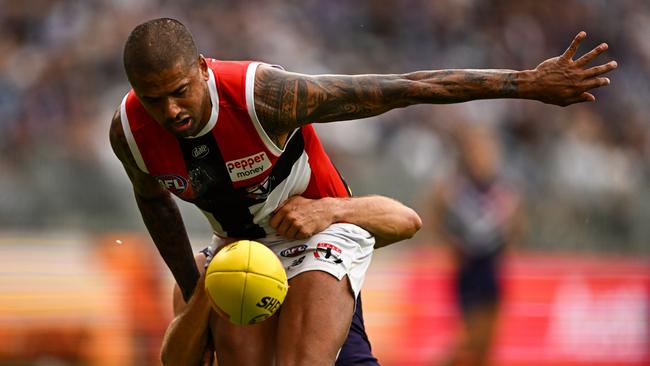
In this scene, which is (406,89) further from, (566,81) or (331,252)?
(331,252)

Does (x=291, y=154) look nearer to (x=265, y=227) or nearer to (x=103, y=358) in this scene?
(x=265, y=227)

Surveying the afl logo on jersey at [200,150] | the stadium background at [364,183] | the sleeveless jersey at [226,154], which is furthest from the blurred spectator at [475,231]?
the afl logo on jersey at [200,150]

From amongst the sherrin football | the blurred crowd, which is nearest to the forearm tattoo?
the sherrin football

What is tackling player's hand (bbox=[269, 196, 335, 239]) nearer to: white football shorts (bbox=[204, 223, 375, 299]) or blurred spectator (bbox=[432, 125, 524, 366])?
white football shorts (bbox=[204, 223, 375, 299])

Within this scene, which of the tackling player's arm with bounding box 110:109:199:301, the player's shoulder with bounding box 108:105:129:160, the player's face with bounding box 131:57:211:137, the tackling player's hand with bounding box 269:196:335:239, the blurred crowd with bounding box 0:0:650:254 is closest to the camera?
the player's face with bounding box 131:57:211:137

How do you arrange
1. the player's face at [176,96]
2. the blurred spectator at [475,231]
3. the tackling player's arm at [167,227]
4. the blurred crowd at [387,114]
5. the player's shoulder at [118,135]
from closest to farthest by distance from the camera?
the player's face at [176,96] → the player's shoulder at [118,135] → the tackling player's arm at [167,227] → the blurred crowd at [387,114] → the blurred spectator at [475,231]

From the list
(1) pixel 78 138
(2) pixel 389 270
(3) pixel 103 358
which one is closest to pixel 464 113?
(2) pixel 389 270

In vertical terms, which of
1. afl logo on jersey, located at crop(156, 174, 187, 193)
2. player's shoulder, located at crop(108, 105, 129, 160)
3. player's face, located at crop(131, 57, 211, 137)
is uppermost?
player's face, located at crop(131, 57, 211, 137)

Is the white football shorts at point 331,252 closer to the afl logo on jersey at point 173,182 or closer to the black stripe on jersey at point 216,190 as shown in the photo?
the black stripe on jersey at point 216,190

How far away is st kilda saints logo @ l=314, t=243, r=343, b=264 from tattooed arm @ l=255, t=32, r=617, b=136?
69cm

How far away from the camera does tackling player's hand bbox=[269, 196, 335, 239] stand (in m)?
5.32

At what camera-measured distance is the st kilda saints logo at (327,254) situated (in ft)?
17.5

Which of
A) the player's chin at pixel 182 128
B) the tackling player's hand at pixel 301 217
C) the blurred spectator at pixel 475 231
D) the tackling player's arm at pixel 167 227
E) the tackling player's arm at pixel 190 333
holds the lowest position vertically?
the blurred spectator at pixel 475 231

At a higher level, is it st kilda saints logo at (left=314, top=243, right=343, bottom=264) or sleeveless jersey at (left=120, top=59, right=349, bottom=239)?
sleeveless jersey at (left=120, top=59, right=349, bottom=239)
